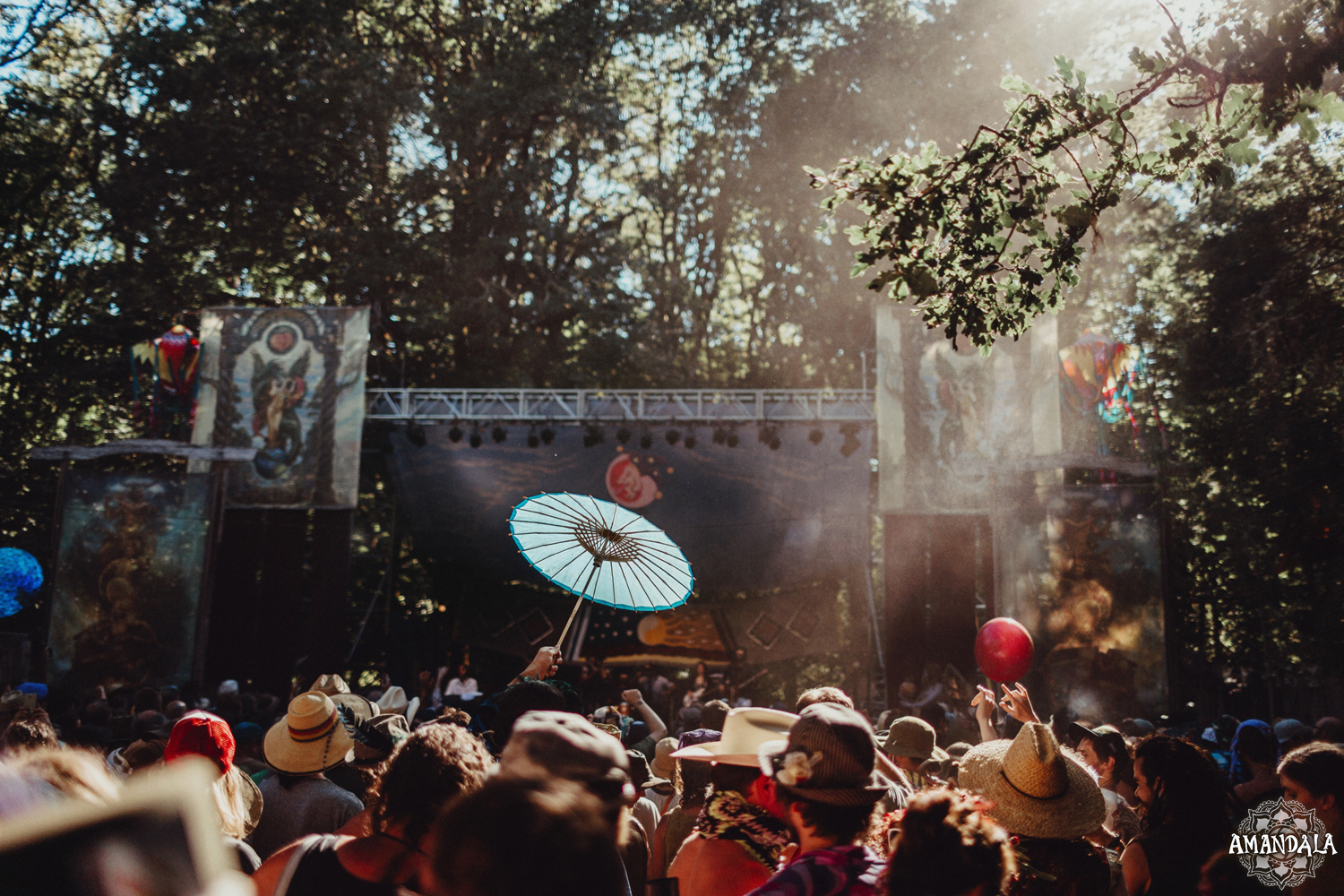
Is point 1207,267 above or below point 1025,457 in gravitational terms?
above

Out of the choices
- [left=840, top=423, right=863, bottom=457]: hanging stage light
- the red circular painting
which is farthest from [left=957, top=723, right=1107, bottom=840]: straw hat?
the red circular painting

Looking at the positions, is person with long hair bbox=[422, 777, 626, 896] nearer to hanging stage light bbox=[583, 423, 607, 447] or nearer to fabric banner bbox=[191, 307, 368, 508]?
hanging stage light bbox=[583, 423, 607, 447]

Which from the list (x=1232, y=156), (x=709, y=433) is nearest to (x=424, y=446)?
(x=709, y=433)

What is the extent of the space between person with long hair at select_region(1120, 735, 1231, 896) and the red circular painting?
12608mm

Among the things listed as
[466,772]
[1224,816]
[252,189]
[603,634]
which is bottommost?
[603,634]

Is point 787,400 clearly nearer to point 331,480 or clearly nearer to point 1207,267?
point 1207,267

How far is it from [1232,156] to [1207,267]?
10.3 metres

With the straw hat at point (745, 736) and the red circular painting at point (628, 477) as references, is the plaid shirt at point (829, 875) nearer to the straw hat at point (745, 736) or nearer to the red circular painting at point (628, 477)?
the straw hat at point (745, 736)

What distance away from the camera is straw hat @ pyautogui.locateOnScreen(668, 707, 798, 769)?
8.02 ft

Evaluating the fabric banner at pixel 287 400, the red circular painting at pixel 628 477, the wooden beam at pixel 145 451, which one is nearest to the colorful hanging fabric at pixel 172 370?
the fabric banner at pixel 287 400

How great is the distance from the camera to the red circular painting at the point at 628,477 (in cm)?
1540

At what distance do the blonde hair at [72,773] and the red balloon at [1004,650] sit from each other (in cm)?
451

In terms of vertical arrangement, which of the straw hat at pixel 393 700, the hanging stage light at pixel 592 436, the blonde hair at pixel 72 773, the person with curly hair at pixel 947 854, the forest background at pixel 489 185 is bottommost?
the straw hat at pixel 393 700

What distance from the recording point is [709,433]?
50.1 feet
